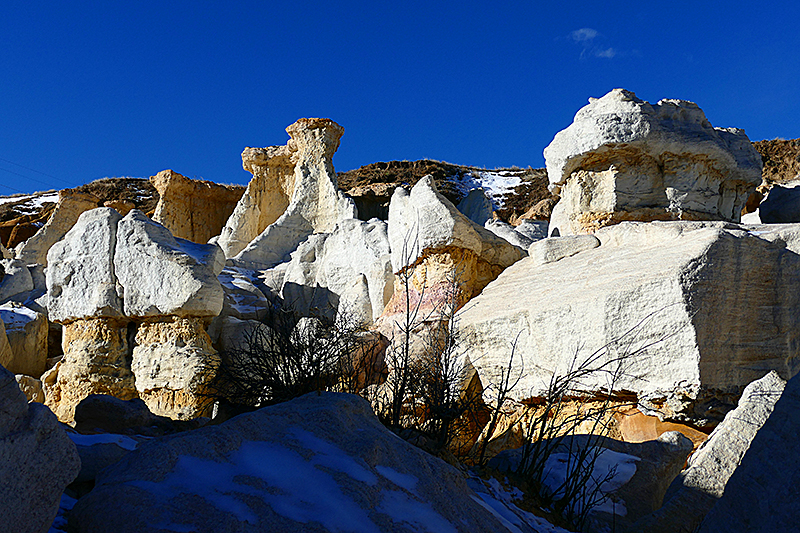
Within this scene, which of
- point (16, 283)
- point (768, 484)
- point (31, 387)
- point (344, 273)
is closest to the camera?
point (768, 484)

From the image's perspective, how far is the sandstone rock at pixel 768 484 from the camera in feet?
6.56

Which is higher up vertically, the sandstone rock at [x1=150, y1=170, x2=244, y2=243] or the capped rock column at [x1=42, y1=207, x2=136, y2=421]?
the sandstone rock at [x1=150, y1=170, x2=244, y2=243]

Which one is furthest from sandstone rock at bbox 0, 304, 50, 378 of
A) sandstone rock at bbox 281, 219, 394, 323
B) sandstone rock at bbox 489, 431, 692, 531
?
sandstone rock at bbox 489, 431, 692, 531

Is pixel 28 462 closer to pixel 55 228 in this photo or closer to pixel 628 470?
pixel 628 470

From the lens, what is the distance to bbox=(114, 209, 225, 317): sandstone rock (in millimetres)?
7795

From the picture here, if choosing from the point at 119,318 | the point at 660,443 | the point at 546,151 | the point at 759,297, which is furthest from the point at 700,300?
the point at 119,318

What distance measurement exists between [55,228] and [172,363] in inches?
472

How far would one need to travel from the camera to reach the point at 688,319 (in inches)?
174

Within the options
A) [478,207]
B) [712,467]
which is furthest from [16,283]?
[712,467]

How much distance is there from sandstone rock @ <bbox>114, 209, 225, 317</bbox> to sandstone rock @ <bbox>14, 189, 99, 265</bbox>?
9.82 metres

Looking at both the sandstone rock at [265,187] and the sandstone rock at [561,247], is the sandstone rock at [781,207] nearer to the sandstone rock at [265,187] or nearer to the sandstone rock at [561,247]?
the sandstone rock at [561,247]

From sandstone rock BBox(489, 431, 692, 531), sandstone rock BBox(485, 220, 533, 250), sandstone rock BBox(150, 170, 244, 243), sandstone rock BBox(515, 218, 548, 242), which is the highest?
sandstone rock BBox(150, 170, 244, 243)

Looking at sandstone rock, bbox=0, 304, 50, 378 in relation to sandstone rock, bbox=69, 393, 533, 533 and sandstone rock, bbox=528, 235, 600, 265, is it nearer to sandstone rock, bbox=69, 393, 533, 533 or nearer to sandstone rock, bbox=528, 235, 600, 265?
sandstone rock, bbox=528, 235, 600, 265

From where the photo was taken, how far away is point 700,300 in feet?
14.7
